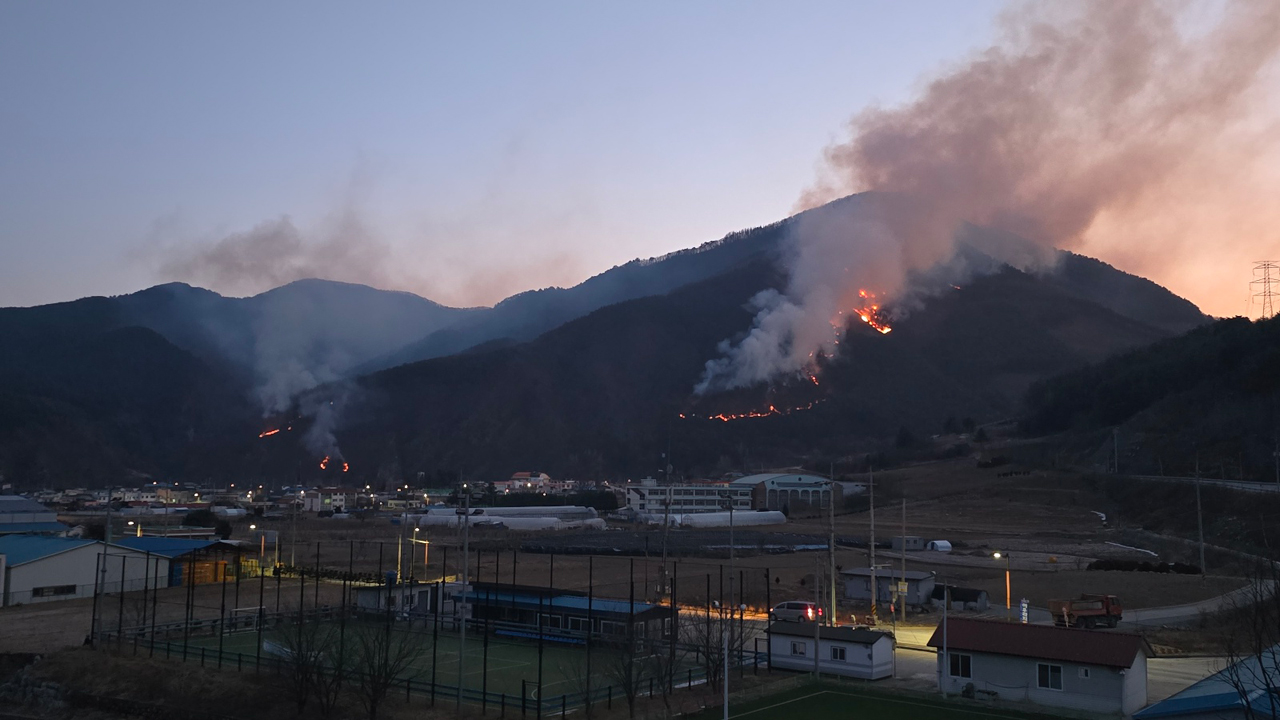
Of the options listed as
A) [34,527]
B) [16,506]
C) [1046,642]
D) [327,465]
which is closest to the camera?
[1046,642]

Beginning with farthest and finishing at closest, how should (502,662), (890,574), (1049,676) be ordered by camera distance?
(890,574) < (502,662) < (1049,676)

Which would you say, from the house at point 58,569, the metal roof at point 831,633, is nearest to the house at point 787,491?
the house at point 58,569

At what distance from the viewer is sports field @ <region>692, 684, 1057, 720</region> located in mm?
21609

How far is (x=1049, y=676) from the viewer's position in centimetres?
2292

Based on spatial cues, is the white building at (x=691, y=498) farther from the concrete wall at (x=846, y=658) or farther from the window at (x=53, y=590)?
the concrete wall at (x=846, y=658)

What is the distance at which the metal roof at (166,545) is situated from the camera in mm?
42662

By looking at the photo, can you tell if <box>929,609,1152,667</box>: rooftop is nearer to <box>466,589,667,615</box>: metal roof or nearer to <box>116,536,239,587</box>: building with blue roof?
<box>466,589,667,615</box>: metal roof

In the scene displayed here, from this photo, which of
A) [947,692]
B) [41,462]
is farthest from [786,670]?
[41,462]

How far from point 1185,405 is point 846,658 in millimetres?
73994

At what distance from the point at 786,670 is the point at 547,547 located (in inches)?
1526

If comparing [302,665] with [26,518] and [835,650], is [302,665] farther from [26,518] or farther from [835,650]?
[26,518]

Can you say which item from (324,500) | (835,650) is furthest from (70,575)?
(324,500)

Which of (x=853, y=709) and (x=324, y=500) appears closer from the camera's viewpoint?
(x=853, y=709)

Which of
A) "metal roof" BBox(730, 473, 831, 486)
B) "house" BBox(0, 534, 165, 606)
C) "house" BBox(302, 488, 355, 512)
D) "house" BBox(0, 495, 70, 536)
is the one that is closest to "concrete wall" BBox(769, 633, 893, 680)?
"house" BBox(0, 534, 165, 606)
